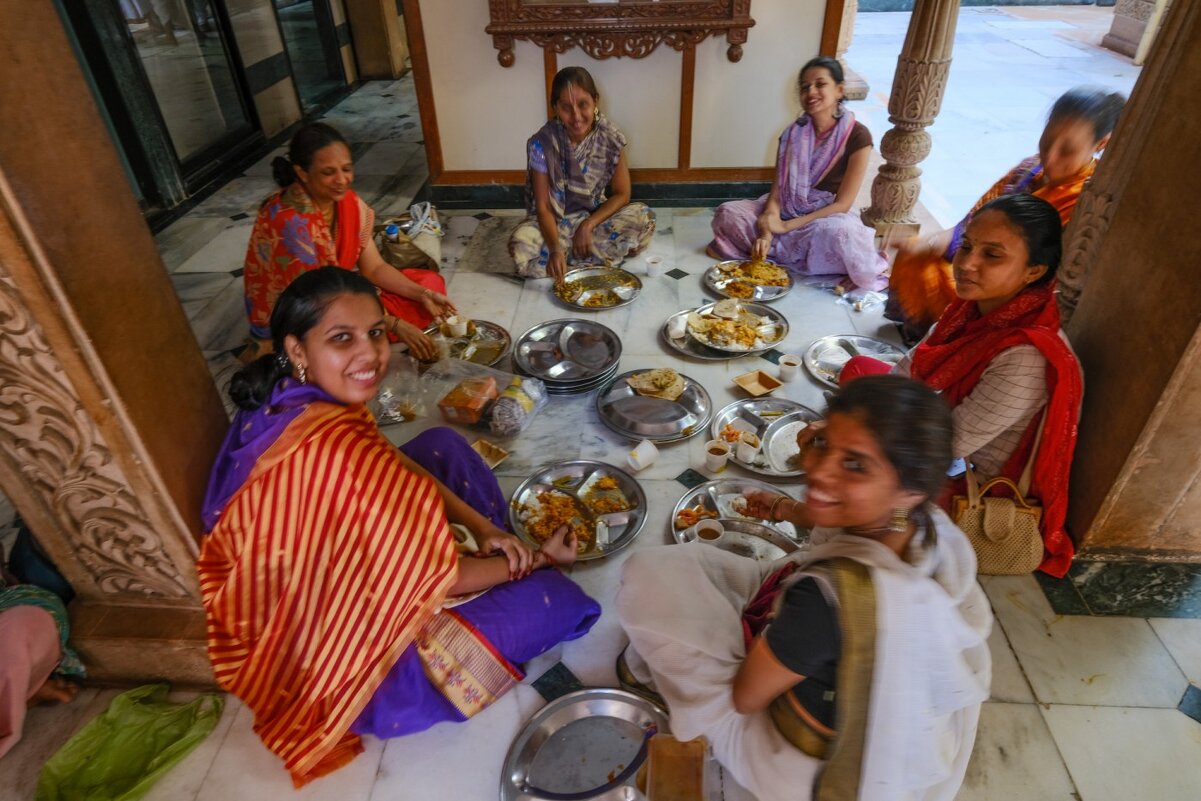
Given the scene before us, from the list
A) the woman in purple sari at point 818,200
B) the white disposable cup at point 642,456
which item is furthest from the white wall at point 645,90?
the white disposable cup at point 642,456

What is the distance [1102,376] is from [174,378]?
112 inches

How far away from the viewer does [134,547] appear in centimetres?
188

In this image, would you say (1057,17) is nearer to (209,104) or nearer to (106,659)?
(209,104)

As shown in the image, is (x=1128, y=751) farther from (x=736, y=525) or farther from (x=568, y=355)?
(x=568, y=355)

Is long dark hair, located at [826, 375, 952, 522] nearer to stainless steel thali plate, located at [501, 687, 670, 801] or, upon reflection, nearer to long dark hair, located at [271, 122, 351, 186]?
stainless steel thali plate, located at [501, 687, 670, 801]

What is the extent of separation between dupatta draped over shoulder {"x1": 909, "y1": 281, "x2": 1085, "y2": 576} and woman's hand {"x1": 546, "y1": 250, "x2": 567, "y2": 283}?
2305 millimetres

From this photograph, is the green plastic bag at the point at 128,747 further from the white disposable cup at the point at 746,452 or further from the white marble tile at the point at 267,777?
the white disposable cup at the point at 746,452

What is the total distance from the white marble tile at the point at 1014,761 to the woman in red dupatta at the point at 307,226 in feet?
8.88

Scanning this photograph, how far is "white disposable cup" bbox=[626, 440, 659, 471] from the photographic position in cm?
284

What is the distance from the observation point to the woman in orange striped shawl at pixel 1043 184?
279 cm

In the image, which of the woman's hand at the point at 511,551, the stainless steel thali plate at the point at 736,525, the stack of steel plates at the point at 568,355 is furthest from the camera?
the stack of steel plates at the point at 568,355

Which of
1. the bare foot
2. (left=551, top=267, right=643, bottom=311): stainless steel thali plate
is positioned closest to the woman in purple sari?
(left=551, top=267, right=643, bottom=311): stainless steel thali plate

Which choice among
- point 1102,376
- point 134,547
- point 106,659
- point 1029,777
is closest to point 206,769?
point 106,659

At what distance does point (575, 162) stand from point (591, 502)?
2.54 meters
